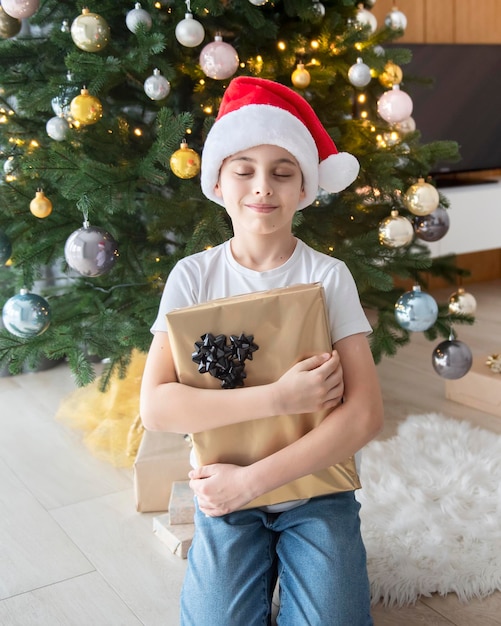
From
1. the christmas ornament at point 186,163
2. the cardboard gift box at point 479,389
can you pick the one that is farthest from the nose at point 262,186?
the cardboard gift box at point 479,389

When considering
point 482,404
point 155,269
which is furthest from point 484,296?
point 155,269

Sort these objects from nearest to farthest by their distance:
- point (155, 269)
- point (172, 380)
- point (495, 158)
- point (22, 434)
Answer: point (172, 380)
point (155, 269)
point (22, 434)
point (495, 158)

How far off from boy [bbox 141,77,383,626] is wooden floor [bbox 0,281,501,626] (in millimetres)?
276

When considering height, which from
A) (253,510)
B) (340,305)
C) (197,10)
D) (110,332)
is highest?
(197,10)

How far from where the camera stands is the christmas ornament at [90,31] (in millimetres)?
1610

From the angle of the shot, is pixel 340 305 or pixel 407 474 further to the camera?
pixel 407 474

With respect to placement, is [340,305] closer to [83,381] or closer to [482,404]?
[83,381]

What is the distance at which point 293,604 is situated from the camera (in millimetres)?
1137

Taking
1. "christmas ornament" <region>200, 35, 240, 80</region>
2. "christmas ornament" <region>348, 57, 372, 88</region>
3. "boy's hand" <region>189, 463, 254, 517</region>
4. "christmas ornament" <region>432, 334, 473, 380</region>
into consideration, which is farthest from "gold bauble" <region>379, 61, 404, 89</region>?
"boy's hand" <region>189, 463, 254, 517</region>

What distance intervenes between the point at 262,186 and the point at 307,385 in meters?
0.30

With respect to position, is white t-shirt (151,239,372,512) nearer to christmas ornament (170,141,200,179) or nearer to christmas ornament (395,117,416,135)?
christmas ornament (170,141,200,179)

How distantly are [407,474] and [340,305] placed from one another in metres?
0.82

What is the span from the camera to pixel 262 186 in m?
1.09

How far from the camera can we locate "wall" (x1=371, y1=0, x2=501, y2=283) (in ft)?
11.2
